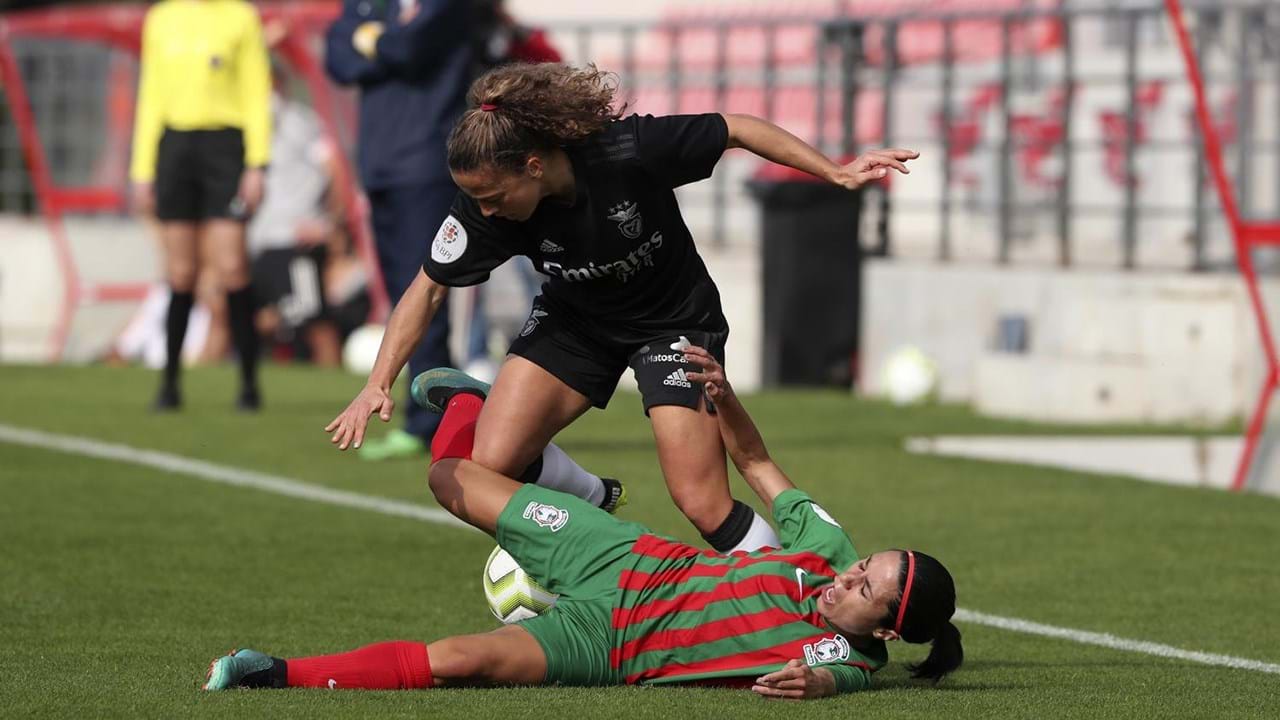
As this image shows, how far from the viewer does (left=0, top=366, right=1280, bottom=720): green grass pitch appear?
5348mm

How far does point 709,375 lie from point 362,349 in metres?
11.1

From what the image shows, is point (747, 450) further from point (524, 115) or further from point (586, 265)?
point (524, 115)

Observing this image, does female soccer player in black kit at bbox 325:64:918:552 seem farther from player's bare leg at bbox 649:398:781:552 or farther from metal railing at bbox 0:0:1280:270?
metal railing at bbox 0:0:1280:270

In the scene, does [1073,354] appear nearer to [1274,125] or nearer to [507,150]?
[1274,125]

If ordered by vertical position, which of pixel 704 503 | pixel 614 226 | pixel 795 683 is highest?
pixel 614 226

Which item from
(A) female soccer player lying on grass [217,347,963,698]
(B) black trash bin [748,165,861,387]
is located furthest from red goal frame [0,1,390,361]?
(A) female soccer player lying on grass [217,347,963,698]

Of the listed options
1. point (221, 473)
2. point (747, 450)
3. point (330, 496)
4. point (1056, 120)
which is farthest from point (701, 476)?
point (1056, 120)

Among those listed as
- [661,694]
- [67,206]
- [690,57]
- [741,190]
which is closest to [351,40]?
[661,694]

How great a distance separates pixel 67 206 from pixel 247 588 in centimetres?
1303

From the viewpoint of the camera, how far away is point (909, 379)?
47.2 ft

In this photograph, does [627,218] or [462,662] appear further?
[627,218]

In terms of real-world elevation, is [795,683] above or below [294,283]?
below

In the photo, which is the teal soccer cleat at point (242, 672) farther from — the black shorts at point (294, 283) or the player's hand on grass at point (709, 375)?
the black shorts at point (294, 283)

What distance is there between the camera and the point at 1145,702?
5.46 metres
